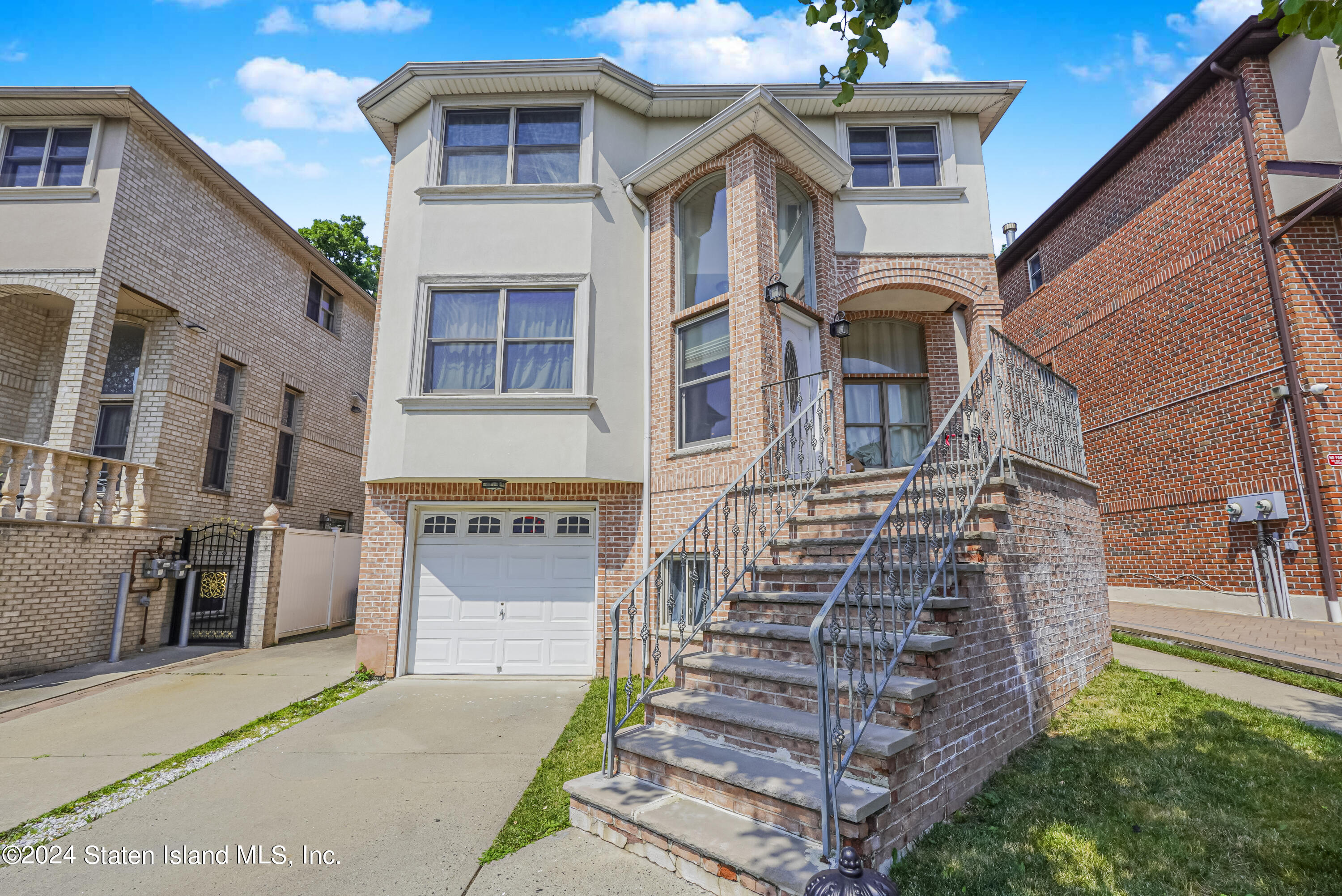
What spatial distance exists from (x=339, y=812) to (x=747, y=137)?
8200 millimetres

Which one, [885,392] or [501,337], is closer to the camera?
[501,337]

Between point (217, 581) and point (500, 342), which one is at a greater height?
point (500, 342)

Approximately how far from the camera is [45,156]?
9984 millimetres

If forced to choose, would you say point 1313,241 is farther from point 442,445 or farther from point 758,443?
point 442,445

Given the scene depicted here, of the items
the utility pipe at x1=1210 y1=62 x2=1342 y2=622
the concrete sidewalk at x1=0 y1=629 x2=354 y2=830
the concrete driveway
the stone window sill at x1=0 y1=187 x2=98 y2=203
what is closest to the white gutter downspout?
the concrete driveway

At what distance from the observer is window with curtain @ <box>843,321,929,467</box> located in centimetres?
1057

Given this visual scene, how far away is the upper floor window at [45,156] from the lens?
996 cm

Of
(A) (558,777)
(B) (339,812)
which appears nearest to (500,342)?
(A) (558,777)

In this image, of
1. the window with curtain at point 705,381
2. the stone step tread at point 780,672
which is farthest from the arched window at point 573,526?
the stone step tread at point 780,672

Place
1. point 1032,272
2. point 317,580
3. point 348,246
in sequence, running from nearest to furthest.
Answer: point 317,580, point 1032,272, point 348,246

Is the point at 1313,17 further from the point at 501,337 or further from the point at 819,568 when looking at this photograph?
the point at 501,337

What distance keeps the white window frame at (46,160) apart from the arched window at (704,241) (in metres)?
9.20

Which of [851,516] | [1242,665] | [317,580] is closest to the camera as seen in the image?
[851,516]

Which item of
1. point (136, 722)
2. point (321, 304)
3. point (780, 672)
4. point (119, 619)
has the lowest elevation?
point (136, 722)
